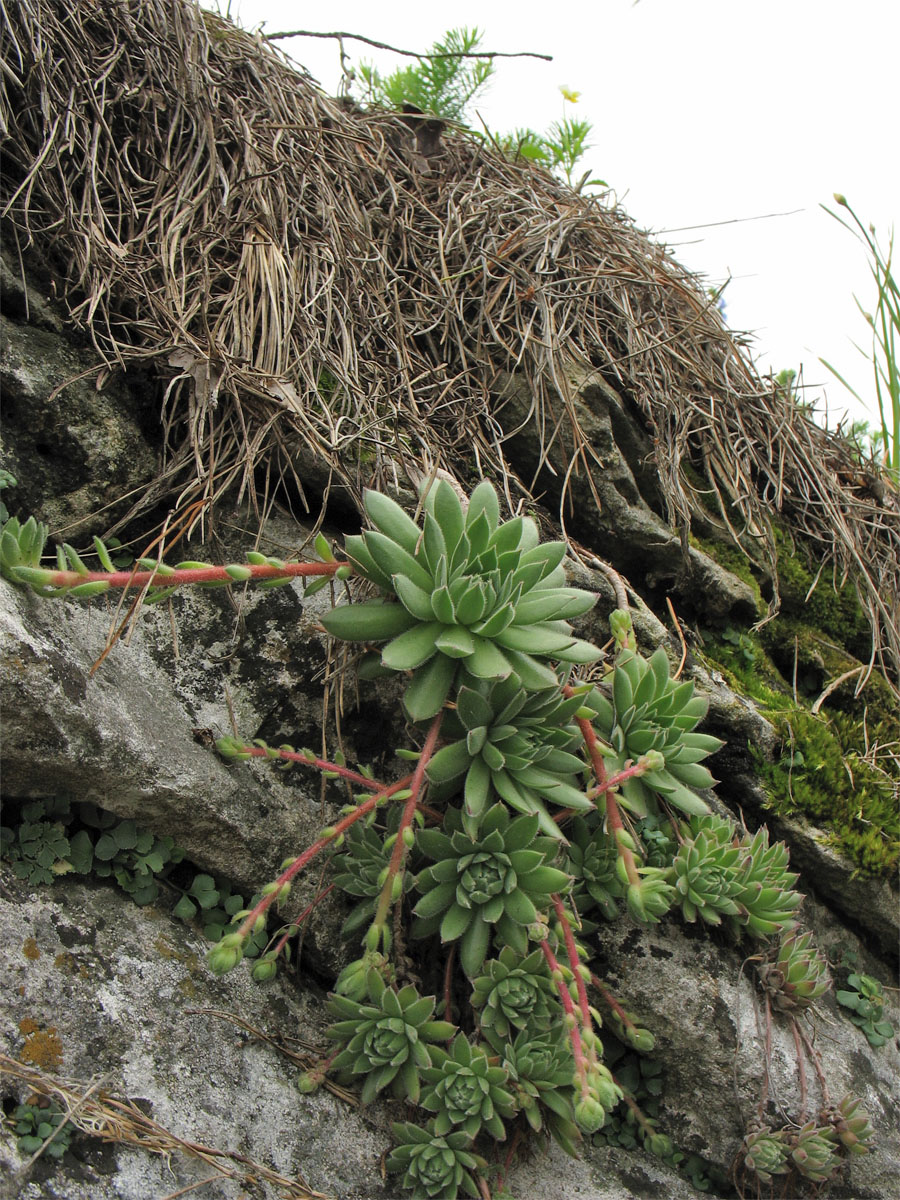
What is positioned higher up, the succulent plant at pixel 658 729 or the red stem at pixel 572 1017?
the succulent plant at pixel 658 729

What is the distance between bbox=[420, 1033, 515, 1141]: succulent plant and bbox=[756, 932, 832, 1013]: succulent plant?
81cm

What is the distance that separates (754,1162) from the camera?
76.0 inches

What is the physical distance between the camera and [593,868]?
205cm

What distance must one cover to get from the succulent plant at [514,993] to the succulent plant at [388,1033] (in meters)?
0.10

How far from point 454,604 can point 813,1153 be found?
155 cm

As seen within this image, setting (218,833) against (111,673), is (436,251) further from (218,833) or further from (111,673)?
(218,833)

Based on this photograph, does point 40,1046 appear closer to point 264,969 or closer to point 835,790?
point 264,969

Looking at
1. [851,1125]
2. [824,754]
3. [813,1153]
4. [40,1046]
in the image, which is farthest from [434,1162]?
[824,754]

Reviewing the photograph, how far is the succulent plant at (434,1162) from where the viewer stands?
5.49ft

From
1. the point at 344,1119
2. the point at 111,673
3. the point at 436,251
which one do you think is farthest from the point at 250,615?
the point at 436,251

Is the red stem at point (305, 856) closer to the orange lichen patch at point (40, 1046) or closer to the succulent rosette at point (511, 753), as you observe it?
the succulent rosette at point (511, 753)

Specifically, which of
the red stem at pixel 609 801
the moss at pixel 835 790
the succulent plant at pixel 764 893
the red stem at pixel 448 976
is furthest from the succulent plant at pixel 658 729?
the red stem at pixel 448 976

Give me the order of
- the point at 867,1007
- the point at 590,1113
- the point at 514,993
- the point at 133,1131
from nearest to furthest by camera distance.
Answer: the point at 590,1113
the point at 133,1131
the point at 514,993
the point at 867,1007

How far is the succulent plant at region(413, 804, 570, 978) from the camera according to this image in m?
1.73
